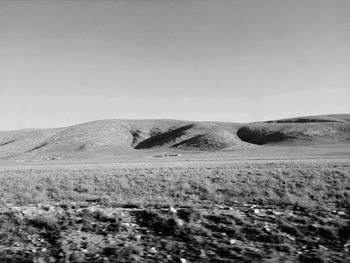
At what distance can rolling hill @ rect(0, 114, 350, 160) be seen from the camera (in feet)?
400

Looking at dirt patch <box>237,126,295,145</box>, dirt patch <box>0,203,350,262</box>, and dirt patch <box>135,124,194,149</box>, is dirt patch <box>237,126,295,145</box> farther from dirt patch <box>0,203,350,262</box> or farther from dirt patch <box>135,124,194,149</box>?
dirt patch <box>0,203,350,262</box>

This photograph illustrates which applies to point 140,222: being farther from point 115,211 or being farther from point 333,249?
point 333,249

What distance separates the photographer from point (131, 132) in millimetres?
178250

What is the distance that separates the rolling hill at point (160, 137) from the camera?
122 metres

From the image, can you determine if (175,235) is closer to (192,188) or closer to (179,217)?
(179,217)

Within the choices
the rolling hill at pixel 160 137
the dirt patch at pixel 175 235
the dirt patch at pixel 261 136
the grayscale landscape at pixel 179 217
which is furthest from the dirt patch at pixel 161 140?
the dirt patch at pixel 175 235

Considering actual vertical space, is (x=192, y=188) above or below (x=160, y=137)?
below

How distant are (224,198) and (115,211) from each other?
5762 millimetres

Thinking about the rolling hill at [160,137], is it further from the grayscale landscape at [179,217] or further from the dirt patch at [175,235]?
the dirt patch at [175,235]

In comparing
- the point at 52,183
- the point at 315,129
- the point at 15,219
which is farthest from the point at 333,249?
the point at 315,129

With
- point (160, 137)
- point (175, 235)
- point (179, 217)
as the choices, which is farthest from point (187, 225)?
point (160, 137)

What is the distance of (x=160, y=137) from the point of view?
15888 cm

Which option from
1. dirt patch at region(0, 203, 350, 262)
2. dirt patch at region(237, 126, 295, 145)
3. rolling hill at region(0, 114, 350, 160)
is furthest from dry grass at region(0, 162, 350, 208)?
dirt patch at region(237, 126, 295, 145)

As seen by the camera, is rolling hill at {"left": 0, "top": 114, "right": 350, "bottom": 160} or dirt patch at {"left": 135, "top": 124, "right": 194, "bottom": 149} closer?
rolling hill at {"left": 0, "top": 114, "right": 350, "bottom": 160}
